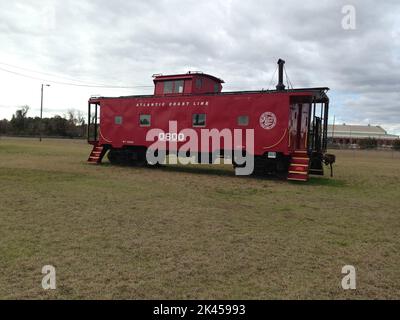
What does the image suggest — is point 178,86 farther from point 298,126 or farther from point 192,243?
point 192,243

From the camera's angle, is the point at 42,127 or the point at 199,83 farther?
the point at 42,127

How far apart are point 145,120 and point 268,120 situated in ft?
19.9

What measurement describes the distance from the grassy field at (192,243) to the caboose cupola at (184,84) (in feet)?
26.2

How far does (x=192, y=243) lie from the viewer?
595 centimetres

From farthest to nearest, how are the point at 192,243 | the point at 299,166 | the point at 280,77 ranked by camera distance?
1. the point at 280,77
2. the point at 299,166
3. the point at 192,243

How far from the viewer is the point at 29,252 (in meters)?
5.20

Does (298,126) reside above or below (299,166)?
above

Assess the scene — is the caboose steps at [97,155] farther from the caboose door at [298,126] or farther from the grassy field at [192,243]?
the caboose door at [298,126]

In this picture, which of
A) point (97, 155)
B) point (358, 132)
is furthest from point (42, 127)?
point (358, 132)

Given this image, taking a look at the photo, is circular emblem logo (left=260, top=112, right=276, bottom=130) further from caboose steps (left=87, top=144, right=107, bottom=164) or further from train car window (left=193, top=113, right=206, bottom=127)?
caboose steps (left=87, top=144, right=107, bottom=164)

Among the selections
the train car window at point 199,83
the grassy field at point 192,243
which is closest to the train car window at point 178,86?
the train car window at point 199,83

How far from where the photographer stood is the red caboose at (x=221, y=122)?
15180mm

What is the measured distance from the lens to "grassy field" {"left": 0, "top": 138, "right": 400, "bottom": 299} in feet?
A: 14.0
